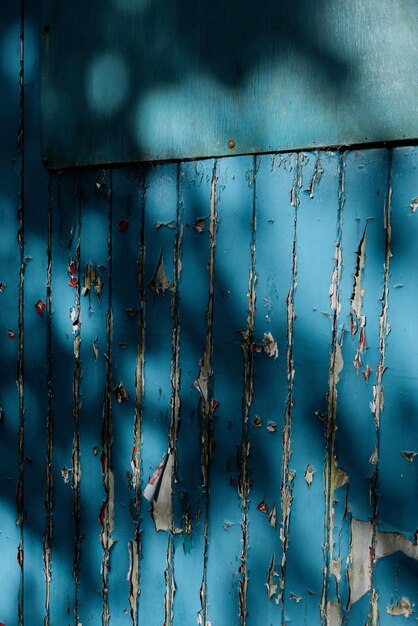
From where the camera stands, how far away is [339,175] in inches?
51.3

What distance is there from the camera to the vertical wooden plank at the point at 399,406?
124 centimetres

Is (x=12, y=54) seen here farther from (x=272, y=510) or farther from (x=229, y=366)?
(x=272, y=510)

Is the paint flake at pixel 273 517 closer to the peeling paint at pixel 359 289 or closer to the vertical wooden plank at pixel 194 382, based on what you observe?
the vertical wooden plank at pixel 194 382

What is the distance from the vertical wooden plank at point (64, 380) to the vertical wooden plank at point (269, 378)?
49 cm

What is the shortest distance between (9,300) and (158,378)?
50 cm

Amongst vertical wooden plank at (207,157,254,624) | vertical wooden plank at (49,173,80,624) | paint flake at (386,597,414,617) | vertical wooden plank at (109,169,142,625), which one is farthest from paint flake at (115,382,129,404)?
→ paint flake at (386,597,414,617)

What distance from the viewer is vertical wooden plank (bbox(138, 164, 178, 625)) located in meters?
1.51

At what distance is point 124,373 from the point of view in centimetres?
159

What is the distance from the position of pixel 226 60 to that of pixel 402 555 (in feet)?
3.49

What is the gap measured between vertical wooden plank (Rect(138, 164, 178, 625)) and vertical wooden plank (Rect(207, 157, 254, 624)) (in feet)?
0.38

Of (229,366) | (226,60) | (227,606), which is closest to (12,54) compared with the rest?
(226,60)

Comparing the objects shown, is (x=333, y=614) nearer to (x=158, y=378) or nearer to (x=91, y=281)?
(x=158, y=378)

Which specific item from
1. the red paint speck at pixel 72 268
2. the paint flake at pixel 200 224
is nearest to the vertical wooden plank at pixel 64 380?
the red paint speck at pixel 72 268

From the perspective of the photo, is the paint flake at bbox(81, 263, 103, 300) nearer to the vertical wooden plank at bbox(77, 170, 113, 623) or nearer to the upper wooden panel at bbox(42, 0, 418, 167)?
the vertical wooden plank at bbox(77, 170, 113, 623)
